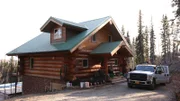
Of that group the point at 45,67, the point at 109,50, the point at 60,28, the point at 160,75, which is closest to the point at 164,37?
the point at 160,75

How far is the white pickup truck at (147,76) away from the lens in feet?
49.9

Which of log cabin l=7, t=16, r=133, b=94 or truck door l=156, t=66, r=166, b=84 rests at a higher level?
log cabin l=7, t=16, r=133, b=94

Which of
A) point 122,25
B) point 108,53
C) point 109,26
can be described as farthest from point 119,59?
point 122,25

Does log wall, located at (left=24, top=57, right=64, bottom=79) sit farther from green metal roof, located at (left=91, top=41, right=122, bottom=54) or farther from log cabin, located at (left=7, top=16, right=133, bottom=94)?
green metal roof, located at (left=91, top=41, right=122, bottom=54)

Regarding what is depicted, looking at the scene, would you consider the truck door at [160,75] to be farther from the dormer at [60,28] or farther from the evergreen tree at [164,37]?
the evergreen tree at [164,37]

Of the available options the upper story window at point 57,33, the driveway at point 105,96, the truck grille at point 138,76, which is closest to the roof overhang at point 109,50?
the truck grille at point 138,76

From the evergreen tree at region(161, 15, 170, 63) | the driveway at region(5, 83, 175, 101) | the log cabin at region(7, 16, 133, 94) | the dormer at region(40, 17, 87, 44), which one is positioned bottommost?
the driveway at region(5, 83, 175, 101)

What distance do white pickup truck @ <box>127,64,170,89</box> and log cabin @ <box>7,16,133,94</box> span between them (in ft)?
9.81

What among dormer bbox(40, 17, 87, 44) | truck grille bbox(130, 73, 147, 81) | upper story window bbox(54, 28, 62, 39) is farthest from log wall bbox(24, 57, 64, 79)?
truck grille bbox(130, 73, 147, 81)

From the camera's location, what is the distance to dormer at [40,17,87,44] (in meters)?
19.1

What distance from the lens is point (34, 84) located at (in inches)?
889

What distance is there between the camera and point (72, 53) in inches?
705

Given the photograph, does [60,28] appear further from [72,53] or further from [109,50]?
[109,50]

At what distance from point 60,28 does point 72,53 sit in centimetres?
369
